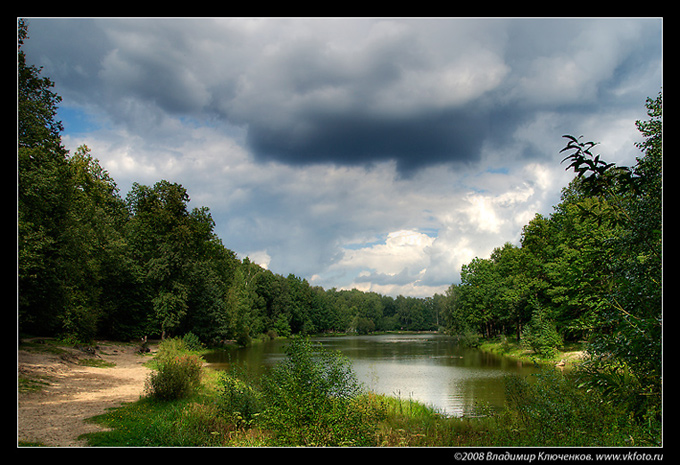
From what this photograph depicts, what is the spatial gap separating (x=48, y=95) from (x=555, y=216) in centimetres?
3046

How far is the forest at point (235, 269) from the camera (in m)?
5.01

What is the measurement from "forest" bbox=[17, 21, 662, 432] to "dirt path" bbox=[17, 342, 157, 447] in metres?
2.44

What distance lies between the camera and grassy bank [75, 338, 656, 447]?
244 inches

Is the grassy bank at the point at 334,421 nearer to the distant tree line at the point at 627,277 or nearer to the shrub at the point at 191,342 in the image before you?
the distant tree line at the point at 627,277

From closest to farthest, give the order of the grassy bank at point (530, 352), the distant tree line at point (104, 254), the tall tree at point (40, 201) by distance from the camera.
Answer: the tall tree at point (40, 201)
the distant tree line at point (104, 254)
the grassy bank at point (530, 352)

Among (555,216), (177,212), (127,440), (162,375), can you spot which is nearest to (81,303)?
(177,212)

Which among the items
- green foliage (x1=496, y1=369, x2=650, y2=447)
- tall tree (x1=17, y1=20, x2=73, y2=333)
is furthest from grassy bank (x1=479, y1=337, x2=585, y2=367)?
tall tree (x1=17, y1=20, x2=73, y2=333)

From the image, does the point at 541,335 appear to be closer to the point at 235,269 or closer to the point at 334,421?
the point at 334,421

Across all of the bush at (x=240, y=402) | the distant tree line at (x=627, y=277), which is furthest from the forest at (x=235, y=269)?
the bush at (x=240, y=402)

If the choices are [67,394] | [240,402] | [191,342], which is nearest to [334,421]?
[240,402]

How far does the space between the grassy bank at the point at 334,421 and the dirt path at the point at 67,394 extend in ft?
2.16

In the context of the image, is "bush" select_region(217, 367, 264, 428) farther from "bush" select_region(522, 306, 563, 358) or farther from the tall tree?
"bush" select_region(522, 306, 563, 358)

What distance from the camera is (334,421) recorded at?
625 centimetres
